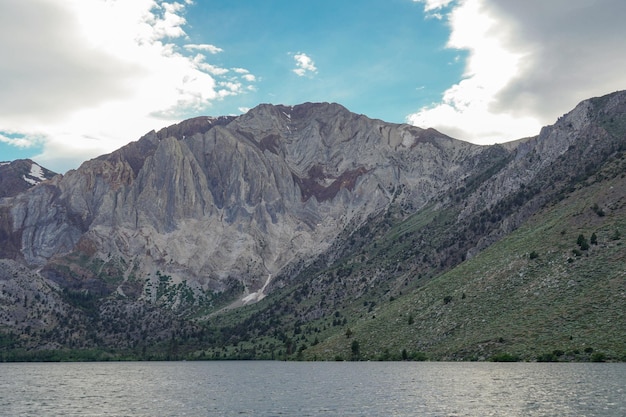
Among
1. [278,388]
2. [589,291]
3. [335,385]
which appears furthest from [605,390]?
[589,291]

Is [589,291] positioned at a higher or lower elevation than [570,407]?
Answer: higher

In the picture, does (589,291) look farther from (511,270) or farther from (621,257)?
(511,270)

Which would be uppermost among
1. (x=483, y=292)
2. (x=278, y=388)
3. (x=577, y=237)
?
(x=577, y=237)

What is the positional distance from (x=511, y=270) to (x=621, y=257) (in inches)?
1156

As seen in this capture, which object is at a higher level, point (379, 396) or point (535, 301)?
point (535, 301)

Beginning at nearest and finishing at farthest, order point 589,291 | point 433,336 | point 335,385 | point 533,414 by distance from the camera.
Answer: point 533,414
point 335,385
point 589,291
point 433,336

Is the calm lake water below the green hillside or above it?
below

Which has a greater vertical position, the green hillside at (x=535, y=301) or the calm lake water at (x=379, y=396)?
the green hillside at (x=535, y=301)

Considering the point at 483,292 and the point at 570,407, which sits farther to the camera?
the point at 483,292

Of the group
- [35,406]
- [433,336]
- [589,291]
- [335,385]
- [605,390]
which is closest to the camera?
[605,390]

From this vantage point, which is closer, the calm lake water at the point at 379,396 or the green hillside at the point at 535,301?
the calm lake water at the point at 379,396

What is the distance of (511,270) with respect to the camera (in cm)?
15700

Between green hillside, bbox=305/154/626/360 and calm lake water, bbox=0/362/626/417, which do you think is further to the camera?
green hillside, bbox=305/154/626/360

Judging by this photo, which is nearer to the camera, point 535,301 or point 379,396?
point 379,396
